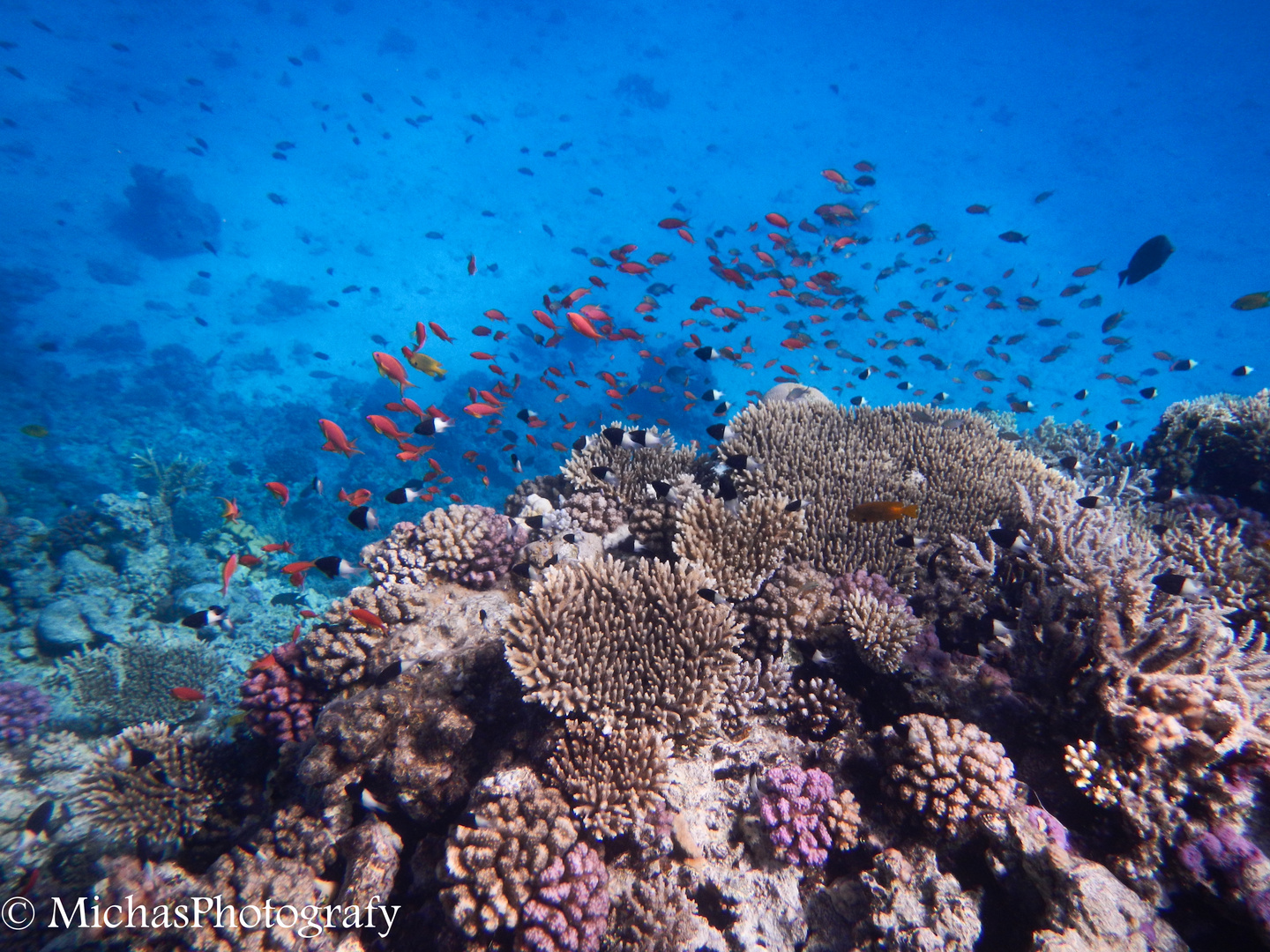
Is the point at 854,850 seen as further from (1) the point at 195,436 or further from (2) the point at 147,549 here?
(1) the point at 195,436

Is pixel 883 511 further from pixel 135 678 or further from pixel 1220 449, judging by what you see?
pixel 135 678

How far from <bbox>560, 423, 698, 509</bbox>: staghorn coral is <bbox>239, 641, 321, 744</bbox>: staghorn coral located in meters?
3.74

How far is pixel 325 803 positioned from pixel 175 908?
1000 mm

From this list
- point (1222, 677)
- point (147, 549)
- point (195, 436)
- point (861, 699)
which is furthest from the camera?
point (195, 436)

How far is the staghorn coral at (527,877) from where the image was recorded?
2975mm

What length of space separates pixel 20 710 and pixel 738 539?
13.1 meters

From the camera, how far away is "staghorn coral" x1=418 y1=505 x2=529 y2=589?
19.1 ft

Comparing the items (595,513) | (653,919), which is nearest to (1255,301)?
(595,513)

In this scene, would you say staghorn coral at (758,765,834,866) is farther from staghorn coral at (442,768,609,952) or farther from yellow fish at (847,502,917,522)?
yellow fish at (847,502,917,522)

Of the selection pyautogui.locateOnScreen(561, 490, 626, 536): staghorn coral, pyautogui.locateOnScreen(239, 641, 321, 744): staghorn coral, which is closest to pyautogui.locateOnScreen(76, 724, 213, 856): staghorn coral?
pyautogui.locateOnScreen(239, 641, 321, 744): staghorn coral

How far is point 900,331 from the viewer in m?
69.2

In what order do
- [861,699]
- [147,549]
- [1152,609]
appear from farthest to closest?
[147,549], [861,699], [1152,609]

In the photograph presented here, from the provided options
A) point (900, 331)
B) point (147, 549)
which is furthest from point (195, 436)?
point (900, 331)

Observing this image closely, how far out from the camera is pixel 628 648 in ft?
13.1
